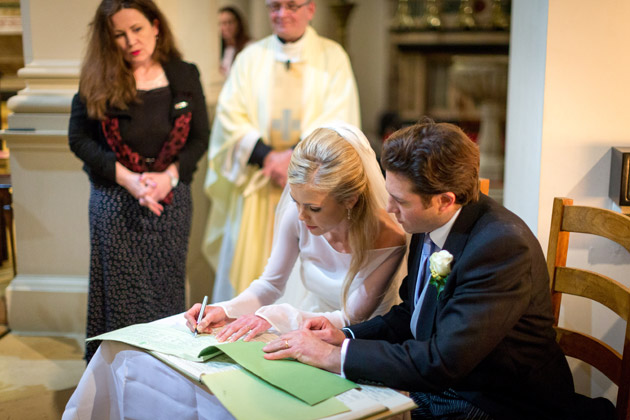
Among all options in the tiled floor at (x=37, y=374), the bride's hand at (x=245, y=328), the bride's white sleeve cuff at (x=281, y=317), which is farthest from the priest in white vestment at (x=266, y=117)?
the bride's hand at (x=245, y=328)

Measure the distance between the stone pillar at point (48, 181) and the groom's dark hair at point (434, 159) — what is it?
2.60 m

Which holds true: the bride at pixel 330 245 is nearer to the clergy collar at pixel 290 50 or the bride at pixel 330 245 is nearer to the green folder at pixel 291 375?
the green folder at pixel 291 375

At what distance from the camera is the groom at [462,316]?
161 cm

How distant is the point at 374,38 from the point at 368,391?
26.6ft

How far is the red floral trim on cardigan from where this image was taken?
312 cm

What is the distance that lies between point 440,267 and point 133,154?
1.93 m

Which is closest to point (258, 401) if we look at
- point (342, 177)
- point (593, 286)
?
point (342, 177)

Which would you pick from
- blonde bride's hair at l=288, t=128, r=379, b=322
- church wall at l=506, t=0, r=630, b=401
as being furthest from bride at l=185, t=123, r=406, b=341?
church wall at l=506, t=0, r=630, b=401

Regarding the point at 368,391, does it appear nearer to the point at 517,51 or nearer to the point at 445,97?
the point at 517,51

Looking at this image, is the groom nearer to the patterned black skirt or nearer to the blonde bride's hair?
the blonde bride's hair

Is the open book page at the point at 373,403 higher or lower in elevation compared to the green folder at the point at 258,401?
lower

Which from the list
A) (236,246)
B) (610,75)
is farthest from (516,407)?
(236,246)

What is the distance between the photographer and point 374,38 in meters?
9.18

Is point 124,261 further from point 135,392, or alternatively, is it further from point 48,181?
point 135,392
